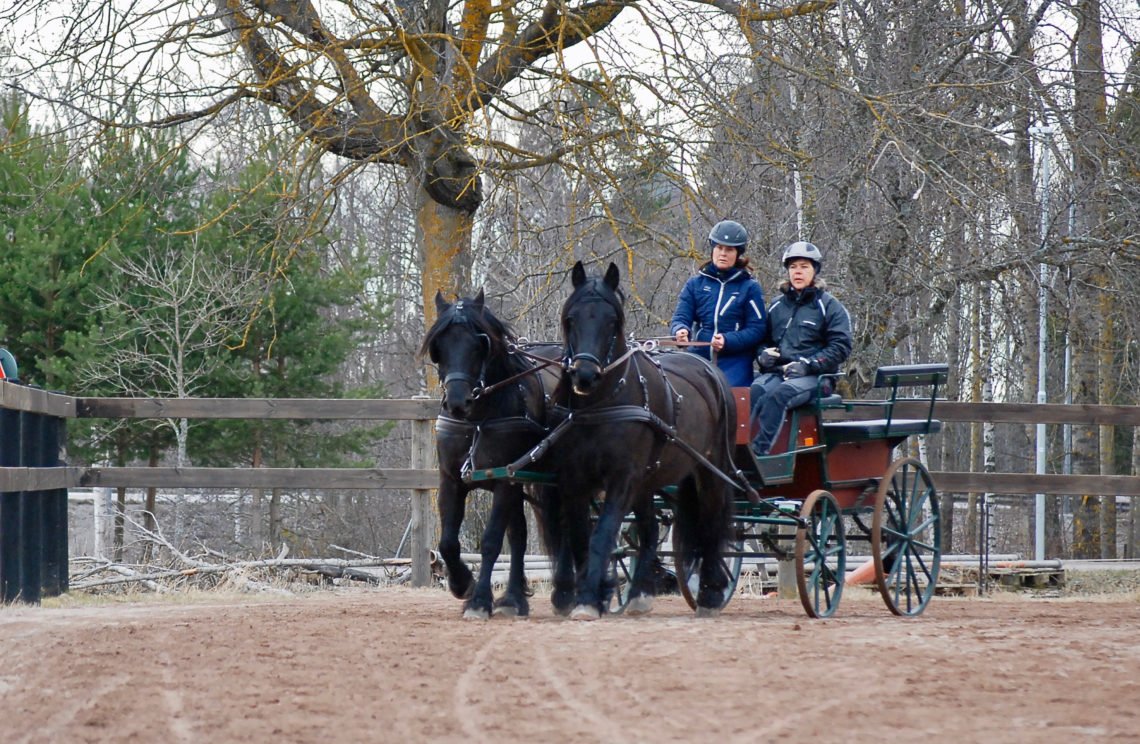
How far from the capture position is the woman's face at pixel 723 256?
879 centimetres

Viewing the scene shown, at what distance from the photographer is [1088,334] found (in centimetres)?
1742

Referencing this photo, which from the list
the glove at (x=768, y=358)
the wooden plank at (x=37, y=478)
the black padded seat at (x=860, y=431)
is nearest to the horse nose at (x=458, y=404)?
the glove at (x=768, y=358)

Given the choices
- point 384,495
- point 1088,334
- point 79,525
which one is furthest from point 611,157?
point 79,525

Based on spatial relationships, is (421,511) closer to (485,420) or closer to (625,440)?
(485,420)

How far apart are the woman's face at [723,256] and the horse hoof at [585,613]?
2.61 m

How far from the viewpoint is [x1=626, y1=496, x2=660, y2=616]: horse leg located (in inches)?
335

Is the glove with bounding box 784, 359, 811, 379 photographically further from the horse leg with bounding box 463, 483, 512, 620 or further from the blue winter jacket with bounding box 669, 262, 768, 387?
the horse leg with bounding box 463, 483, 512, 620

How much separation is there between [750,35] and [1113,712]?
8083 mm

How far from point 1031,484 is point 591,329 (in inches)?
206

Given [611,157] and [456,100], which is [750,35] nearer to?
[611,157]

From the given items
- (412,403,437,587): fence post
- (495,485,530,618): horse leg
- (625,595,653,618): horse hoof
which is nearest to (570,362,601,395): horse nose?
(495,485,530,618): horse leg

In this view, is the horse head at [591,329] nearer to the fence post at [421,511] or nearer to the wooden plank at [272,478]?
the wooden plank at [272,478]

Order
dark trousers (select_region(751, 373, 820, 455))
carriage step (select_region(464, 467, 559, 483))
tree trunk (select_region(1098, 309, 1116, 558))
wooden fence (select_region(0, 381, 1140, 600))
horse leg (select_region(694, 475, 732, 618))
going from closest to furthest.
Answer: carriage step (select_region(464, 467, 559, 483)) → horse leg (select_region(694, 475, 732, 618)) → dark trousers (select_region(751, 373, 820, 455)) → wooden fence (select_region(0, 381, 1140, 600)) → tree trunk (select_region(1098, 309, 1116, 558))

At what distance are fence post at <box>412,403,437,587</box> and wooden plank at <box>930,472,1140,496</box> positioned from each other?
392 cm
